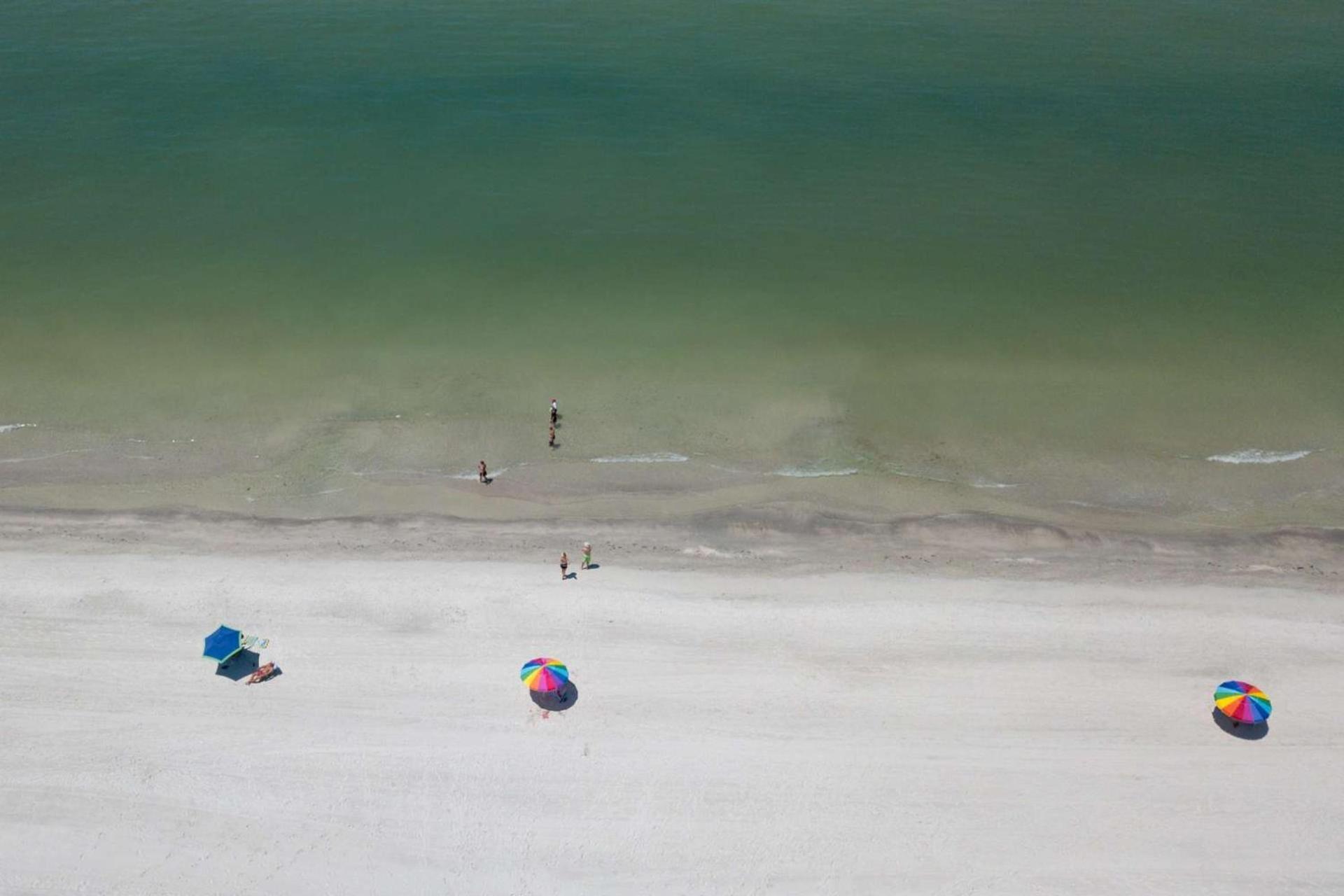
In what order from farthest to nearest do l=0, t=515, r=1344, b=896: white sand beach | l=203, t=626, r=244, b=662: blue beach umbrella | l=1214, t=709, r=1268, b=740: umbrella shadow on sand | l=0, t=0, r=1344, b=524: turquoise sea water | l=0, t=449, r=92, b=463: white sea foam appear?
l=0, t=0, r=1344, b=524: turquoise sea water < l=0, t=449, r=92, b=463: white sea foam < l=203, t=626, r=244, b=662: blue beach umbrella < l=1214, t=709, r=1268, b=740: umbrella shadow on sand < l=0, t=515, r=1344, b=896: white sand beach

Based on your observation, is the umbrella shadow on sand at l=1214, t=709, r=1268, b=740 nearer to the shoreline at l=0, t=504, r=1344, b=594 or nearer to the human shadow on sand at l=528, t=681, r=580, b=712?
the shoreline at l=0, t=504, r=1344, b=594

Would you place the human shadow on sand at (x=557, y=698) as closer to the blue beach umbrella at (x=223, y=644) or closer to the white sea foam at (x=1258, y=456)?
the blue beach umbrella at (x=223, y=644)

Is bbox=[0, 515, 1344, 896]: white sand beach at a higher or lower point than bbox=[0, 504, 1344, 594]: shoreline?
lower

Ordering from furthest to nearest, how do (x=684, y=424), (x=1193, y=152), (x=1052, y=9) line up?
(x=1052, y=9) → (x=1193, y=152) → (x=684, y=424)

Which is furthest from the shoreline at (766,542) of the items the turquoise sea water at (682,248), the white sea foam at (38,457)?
the white sea foam at (38,457)

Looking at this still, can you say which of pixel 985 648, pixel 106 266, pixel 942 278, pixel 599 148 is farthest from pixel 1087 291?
pixel 106 266

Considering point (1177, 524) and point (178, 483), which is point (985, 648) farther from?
point (178, 483)

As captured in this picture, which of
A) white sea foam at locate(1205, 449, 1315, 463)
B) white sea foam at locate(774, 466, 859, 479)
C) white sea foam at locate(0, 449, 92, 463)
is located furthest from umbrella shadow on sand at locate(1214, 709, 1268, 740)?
white sea foam at locate(0, 449, 92, 463)
